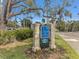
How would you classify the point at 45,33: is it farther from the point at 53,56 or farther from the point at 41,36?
the point at 53,56

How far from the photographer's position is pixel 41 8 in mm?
17062

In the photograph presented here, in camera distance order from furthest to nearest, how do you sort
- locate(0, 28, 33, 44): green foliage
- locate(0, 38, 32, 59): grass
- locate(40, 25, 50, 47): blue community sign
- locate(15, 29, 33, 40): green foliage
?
locate(15, 29, 33, 40): green foliage < locate(0, 28, 33, 44): green foliage < locate(40, 25, 50, 47): blue community sign < locate(0, 38, 32, 59): grass

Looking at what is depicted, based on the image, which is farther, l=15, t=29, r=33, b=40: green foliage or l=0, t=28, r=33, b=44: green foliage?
l=15, t=29, r=33, b=40: green foliage

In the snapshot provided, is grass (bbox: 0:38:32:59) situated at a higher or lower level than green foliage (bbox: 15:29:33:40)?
lower

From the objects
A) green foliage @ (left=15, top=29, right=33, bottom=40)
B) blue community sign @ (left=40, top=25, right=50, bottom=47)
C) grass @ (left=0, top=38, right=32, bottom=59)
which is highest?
blue community sign @ (left=40, top=25, right=50, bottom=47)

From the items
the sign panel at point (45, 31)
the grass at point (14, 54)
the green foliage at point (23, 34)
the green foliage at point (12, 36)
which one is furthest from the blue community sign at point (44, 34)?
the green foliage at point (23, 34)

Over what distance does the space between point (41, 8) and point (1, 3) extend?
121 inches

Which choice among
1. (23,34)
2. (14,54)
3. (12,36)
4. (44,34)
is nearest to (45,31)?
(44,34)

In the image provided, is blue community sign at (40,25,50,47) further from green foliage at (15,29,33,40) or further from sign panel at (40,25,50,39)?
green foliage at (15,29,33,40)

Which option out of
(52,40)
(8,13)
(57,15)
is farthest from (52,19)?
(52,40)

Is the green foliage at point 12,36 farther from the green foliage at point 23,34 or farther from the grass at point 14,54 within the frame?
the grass at point 14,54

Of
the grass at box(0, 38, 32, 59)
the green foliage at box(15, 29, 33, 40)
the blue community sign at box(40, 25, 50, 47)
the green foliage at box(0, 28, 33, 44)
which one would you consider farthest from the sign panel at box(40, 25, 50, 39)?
the green foliage at box(15, 29, 33, 40)

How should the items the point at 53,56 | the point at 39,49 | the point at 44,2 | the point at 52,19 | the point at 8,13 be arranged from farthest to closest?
the point at 52,19, the point at 44,2, the point at 8,13, the point at 39,49, the point at 53,56

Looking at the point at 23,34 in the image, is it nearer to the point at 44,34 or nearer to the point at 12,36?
the point at 12,36
